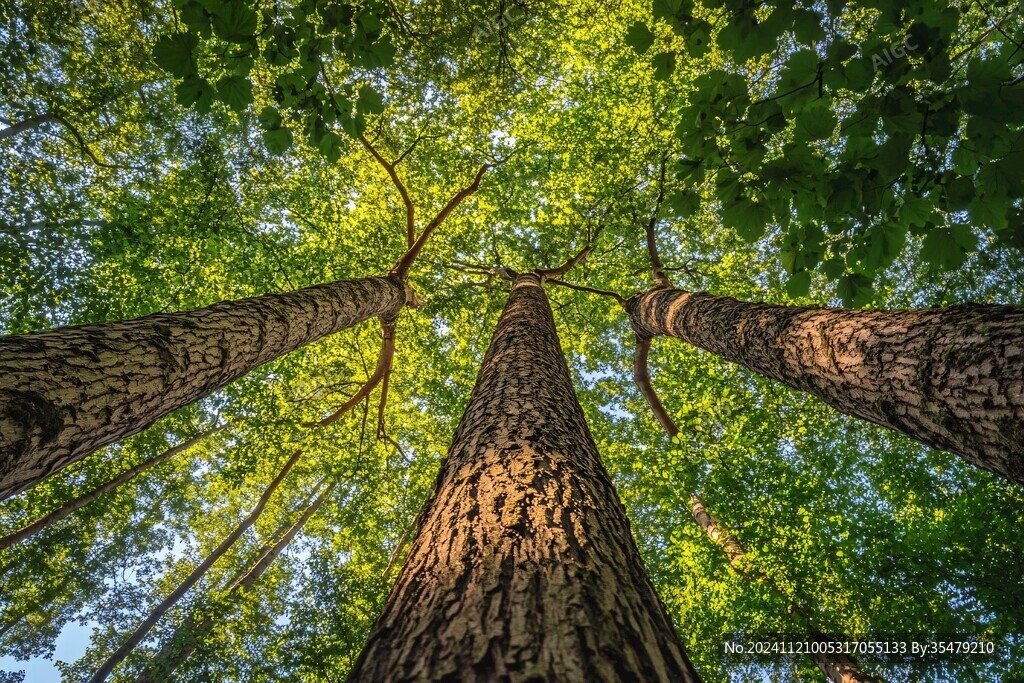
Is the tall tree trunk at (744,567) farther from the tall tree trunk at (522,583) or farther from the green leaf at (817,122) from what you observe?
the green leaf at (817,122)

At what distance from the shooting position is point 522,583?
119 centimetres

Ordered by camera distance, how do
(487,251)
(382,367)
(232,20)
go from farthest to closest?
(487,251) < (382,367) < (232,20)

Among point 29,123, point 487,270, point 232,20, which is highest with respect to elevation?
point 487,270

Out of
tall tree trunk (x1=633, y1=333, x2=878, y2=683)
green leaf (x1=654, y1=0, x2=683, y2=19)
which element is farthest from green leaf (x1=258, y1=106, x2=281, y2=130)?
tall tree trunk (x1=633, y1=333, x2=878, y2=683)

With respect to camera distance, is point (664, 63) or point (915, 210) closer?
point (915, 210)

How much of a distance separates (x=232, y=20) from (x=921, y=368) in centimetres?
389

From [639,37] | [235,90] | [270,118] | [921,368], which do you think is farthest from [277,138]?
[921,368]

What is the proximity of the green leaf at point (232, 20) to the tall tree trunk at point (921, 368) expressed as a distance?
374 centimetres

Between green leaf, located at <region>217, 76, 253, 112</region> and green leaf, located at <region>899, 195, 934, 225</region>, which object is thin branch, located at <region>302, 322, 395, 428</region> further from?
green leaf, located at <region>899, 195, 934, 225</region>

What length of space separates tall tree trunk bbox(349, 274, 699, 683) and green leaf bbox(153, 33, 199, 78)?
2.52 metres

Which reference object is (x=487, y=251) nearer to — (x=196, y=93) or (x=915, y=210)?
(x=196, y=93)

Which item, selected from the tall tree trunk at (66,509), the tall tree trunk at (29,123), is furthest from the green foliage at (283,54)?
the tall tree trunk at (66,509)

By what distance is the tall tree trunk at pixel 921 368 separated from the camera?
1.69 m

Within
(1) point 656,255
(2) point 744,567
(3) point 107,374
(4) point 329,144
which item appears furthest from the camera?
(1) point 656,255
